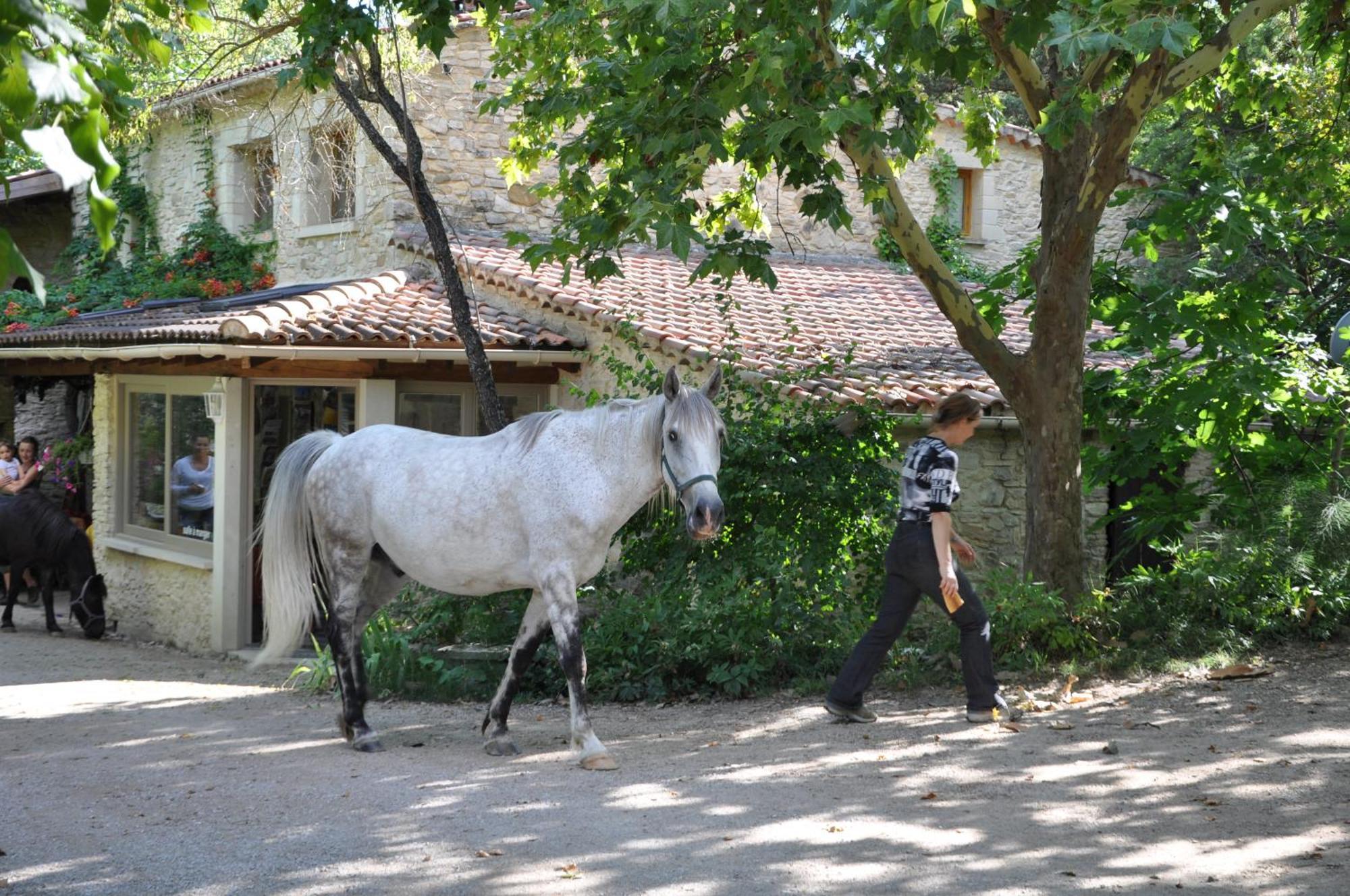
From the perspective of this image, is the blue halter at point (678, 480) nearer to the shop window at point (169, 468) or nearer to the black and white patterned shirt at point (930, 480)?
the black and white patterned shirt at point (930, 480)

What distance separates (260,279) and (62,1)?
517 inches

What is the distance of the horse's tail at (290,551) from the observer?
7.05 meters

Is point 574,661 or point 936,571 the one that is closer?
point 574,661

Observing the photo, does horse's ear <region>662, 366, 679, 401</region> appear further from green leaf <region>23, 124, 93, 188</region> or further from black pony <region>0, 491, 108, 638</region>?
black pony <region>0, 491, 108, 638</region>

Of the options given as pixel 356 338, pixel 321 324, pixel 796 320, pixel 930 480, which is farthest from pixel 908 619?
pixel 796 320

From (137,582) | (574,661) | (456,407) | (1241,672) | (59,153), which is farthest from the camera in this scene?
(137,582)

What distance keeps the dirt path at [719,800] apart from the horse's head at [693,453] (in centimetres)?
117

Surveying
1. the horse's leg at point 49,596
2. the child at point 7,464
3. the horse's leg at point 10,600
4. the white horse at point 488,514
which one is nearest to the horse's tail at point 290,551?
the white horse at point 488,514

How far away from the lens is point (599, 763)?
6.05 metres

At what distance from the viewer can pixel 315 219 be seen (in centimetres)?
1569

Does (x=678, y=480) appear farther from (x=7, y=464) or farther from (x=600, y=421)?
(x=7, y=464)

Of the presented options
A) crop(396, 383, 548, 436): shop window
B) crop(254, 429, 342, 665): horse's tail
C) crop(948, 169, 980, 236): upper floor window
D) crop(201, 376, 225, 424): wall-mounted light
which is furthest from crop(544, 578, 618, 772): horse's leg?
crop(948, 169, 980, 236): upper floor window

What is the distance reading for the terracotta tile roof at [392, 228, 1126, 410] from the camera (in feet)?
34.2

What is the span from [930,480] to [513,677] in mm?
2259
